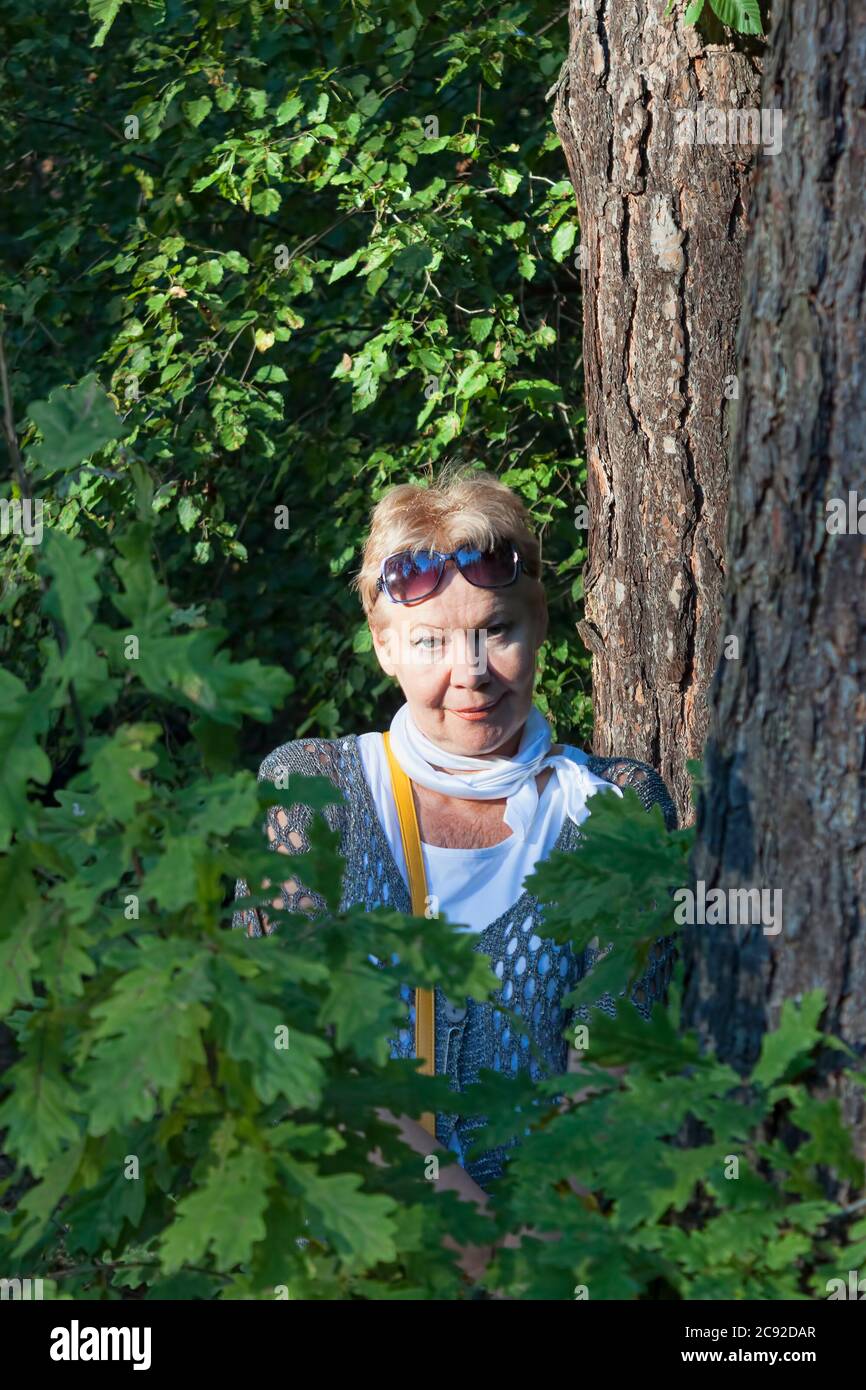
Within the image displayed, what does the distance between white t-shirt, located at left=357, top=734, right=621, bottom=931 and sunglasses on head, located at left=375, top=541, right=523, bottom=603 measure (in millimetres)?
348

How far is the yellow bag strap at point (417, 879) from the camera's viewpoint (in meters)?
2.84

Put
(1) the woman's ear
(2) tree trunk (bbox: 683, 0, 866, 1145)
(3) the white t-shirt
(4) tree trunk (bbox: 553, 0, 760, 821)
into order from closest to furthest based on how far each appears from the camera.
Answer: (2) tree trunk (bbox: 683, 0, 866, 1145), (3) the white t-shirt, (1) the woman's ear, (4) tree trunk (bbox: 553, 0, 760, 821)

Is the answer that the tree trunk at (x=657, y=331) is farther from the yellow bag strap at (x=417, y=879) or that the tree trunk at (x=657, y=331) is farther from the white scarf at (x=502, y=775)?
the yellow bag strap at (x=417, y=879)

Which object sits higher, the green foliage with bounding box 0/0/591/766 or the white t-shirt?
the green foliage with bounding box 0/0/591/766

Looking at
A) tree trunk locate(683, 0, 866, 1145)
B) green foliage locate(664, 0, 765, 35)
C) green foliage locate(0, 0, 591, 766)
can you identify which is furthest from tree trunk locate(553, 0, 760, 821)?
tree trunk locate(683, 0, 866, 1145)

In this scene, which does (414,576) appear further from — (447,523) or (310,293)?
(310,293)

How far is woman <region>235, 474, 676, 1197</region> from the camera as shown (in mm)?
2893

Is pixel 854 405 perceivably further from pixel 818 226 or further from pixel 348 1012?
pixel 348 1012

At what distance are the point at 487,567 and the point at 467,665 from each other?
19 centimetres

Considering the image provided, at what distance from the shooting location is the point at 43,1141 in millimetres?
1790

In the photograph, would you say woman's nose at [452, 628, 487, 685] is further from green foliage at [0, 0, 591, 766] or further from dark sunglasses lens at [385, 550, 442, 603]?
green foliage at [0, 0, 591, 766]

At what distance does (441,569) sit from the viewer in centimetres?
315

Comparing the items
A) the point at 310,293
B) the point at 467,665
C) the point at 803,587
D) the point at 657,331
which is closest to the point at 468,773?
the point at 467,665
